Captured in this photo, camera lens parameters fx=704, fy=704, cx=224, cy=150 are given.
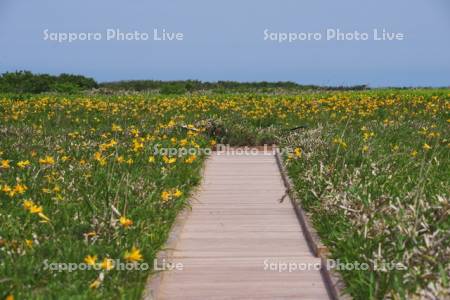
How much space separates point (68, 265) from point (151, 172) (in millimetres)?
4800

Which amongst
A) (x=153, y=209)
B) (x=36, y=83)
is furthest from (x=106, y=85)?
(x=153, y=209)

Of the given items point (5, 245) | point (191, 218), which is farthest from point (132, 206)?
point (5, 245)

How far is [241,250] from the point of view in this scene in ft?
25.1

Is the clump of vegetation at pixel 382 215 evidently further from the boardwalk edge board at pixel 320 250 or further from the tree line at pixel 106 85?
the tree line at pixel 106 85

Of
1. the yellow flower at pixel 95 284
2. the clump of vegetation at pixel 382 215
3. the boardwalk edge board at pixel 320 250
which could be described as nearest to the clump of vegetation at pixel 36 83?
the clump of vegetation at pixel 382 215

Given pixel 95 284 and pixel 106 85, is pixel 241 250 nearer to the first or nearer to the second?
pixel 95 284

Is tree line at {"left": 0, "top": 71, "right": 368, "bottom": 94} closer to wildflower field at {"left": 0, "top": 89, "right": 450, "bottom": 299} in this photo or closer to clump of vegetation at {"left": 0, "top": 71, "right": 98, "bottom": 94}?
clump of vegetation at {"left": 0, "top": 71, "right": 98, "bottom": 94}

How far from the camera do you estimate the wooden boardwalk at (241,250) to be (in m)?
6.12

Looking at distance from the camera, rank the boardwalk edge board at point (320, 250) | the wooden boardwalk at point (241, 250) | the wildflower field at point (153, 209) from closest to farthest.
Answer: the wildflower field at point (153, 209) → the boardwalk edge board at point (320, 250) → the wooden boardwalk at point (241, 250)

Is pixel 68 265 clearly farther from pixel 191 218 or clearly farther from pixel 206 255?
pixel 191 218

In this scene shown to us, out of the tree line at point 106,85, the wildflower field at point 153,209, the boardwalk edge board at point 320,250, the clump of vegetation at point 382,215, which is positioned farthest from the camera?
the tree line at point 106,85

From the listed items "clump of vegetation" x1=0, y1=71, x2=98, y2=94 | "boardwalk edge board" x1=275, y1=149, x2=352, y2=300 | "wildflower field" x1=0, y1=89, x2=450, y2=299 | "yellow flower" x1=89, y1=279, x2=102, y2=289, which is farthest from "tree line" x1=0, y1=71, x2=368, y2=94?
"yellow flower" x1=89, y1=279, x2=102, y2=289

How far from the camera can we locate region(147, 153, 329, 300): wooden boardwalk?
6.12 m

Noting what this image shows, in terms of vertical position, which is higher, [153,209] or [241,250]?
[153,209]
